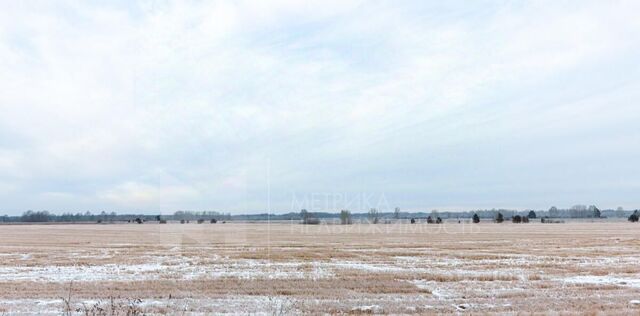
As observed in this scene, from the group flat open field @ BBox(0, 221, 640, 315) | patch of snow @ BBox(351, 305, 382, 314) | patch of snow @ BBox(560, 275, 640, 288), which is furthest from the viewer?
patch of snow @ BBox(560, 275, 640, 288)

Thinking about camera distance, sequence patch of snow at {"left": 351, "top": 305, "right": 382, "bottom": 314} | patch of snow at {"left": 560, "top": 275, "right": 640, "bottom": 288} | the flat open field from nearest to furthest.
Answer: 1. patch of snow at {"left": 351, "top": 305, "right": 382, "bottom": 314}
2. the flat open field
3. patch of snow at {"left": 560, "top": 275, "right": 640, "bottom": 288}


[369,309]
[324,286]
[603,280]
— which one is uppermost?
[369,309]

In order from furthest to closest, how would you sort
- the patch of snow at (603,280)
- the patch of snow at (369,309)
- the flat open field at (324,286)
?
the patch of snow at (603,280), the flat open field at (324,286), the patch of snow at (369,309)

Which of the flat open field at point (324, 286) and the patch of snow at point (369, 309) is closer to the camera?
the patch of snow at point (369, 309)

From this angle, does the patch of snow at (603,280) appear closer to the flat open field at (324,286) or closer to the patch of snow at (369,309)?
the flat open field at (324,286)

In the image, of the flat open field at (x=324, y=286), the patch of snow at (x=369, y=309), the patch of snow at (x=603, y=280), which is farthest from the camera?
the patch of snow at (x=603, y=280)

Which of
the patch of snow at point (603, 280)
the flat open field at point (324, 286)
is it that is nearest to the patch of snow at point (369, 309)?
the flat open field at point (324, 286)

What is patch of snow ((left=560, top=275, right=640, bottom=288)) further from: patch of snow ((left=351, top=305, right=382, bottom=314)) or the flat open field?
patch of snow ((left=351, top=305, right=382, bottom=314))

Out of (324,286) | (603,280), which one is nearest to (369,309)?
(324,286)

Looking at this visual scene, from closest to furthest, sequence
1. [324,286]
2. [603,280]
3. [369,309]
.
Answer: [369,309] → [324,286] → [603,280]

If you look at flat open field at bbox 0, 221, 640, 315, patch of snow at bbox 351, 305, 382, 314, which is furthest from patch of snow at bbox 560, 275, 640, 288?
patch of snow at bbox 351, 305, 382, 314

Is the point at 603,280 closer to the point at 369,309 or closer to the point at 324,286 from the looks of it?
the point at 324,286

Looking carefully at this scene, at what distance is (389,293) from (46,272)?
54.8 feet

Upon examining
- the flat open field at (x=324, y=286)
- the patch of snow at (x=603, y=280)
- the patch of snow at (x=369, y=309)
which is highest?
the patch of snow at (x=369, y=309)
